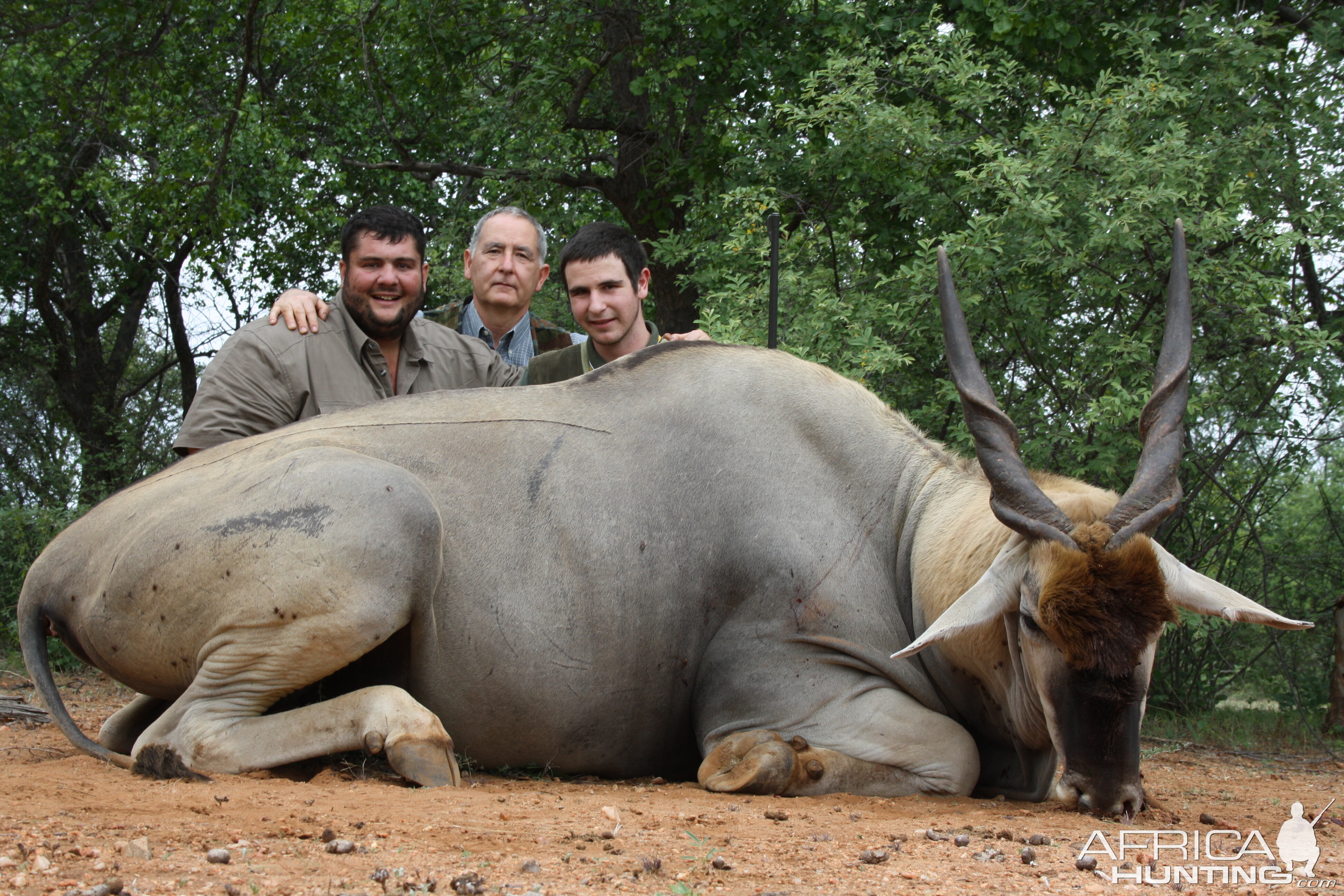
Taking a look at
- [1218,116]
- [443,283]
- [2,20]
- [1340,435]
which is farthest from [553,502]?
[2,20]

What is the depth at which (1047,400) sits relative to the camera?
7312 mm

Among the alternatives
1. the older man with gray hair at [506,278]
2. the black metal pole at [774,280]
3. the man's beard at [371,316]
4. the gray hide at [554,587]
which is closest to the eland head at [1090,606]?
the gray hide at [554,587]

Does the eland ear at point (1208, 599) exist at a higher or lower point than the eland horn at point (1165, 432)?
lower

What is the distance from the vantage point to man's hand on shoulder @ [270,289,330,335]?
547cm

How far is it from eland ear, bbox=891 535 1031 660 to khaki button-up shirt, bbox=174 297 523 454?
2.77 meters

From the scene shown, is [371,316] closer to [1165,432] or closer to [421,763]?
[421,763]

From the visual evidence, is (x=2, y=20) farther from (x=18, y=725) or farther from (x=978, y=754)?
(x=978, y=754)

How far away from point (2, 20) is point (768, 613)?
12639 millimetres

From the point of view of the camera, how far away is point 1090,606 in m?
3.34

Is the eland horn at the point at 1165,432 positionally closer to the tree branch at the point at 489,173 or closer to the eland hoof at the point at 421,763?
the eland hoof at the point at 421,763

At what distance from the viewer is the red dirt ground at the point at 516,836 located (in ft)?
7.93

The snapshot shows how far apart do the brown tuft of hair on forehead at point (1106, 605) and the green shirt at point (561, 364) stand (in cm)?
300

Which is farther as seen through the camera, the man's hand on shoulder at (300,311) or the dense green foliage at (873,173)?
the dense green foliage at (873,173)

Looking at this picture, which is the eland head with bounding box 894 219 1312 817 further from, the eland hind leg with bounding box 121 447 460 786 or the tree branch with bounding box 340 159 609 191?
the tree branch with bounding box 340 159 609 191
